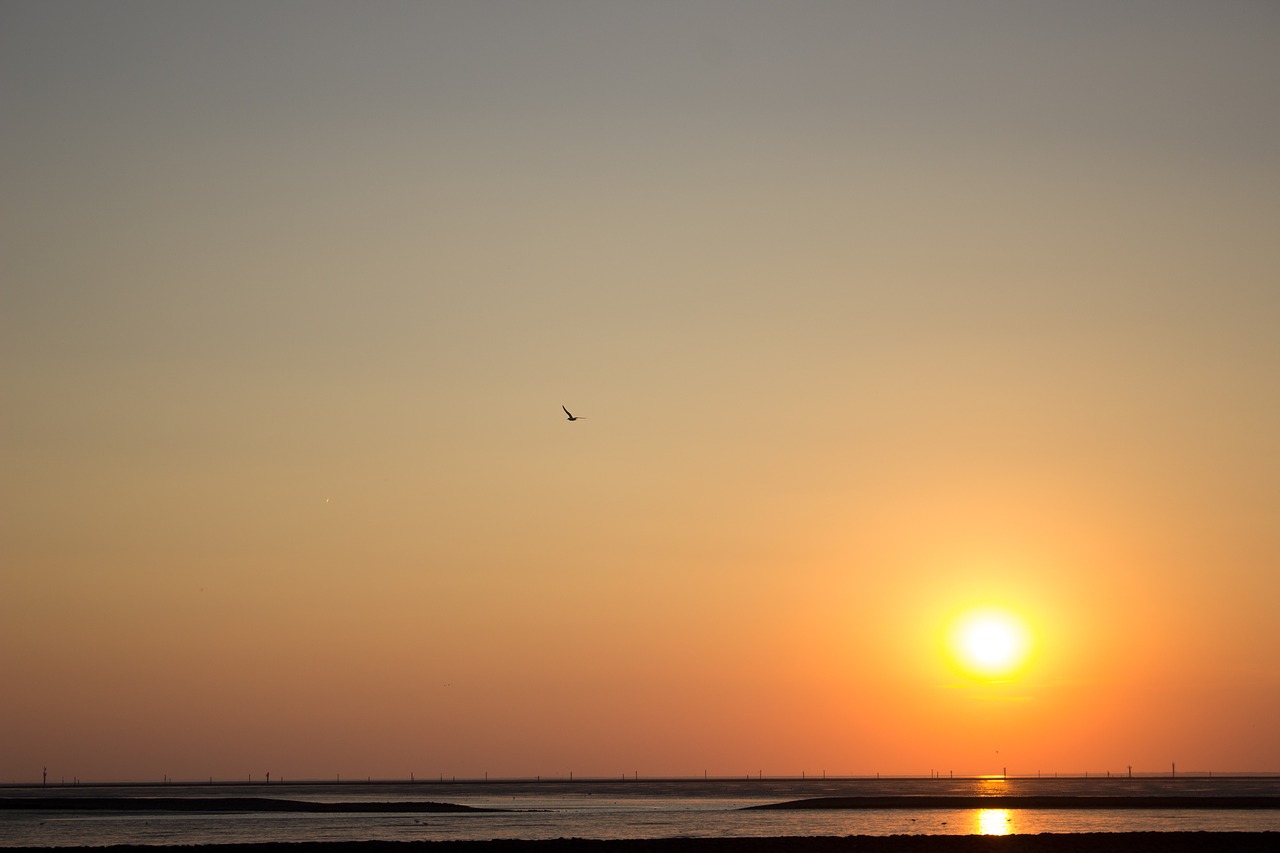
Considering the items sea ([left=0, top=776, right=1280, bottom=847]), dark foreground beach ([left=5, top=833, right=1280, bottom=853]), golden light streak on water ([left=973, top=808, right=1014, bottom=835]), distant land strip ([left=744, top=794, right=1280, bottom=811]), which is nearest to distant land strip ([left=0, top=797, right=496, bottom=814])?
sea ([left=0, top=776, right=1280, bottom=847])

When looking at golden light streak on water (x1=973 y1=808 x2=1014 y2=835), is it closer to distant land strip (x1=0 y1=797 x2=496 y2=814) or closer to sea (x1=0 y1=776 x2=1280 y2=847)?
sea (x1=0 y1=776 x2=1280 y2=847)

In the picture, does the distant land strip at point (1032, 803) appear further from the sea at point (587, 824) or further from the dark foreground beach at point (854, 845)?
the dark foreground beach at point (854, 845)

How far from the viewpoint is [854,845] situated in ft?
224

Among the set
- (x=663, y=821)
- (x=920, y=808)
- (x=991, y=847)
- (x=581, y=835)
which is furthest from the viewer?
(x=920, y=808)

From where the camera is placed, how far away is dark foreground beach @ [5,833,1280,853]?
66250 millimetres

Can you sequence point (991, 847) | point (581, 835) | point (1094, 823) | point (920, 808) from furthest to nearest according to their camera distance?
point (920, 808), point (1094, 823), point (581, 835), point (991, 847)

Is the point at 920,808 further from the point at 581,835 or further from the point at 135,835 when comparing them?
the point at 135,835

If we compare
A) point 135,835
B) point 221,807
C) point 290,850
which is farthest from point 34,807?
point 290,850

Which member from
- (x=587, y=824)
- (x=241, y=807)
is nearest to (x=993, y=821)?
(x=587, y=824)

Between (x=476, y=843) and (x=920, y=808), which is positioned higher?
(x=920, y=808)

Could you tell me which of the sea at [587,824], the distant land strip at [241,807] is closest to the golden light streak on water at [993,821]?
the sea at [587,824]

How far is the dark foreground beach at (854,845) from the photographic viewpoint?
217 feet

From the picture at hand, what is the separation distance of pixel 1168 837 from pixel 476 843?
37.3 metres

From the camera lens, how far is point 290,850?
227 feet
